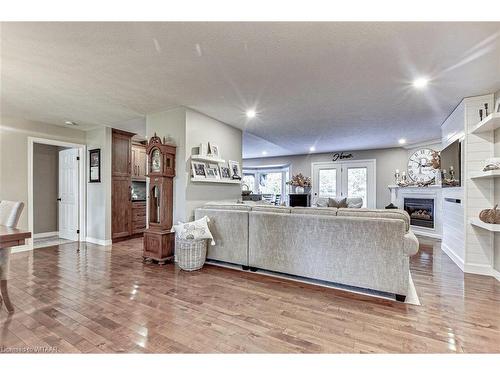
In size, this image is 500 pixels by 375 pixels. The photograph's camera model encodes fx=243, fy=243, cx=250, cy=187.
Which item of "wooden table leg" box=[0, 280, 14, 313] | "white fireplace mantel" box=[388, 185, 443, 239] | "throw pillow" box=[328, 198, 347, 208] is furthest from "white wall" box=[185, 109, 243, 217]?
"white fireplace mantel" box=[388, 185, 443, 239]

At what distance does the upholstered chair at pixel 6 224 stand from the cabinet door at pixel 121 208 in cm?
251

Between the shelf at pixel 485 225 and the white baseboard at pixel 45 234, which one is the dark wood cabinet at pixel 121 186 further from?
the shelf at pixel 485 225

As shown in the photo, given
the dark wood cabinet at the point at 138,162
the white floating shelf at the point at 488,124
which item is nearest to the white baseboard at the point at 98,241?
the dark wood cabinet at the point at 138,162

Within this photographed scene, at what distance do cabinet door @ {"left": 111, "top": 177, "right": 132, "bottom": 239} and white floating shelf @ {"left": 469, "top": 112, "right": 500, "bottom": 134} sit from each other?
6.14 m

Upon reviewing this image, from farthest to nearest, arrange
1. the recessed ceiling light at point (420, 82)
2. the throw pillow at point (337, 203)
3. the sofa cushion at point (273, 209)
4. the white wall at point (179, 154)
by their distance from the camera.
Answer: the throw pillow at point (337, 203)
the white wall at point (179, 154)
the sofa cushion at point (273, 209)
the recessed ceiling light at point (420, 82)

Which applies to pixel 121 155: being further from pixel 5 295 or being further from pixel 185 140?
pixel 5 295

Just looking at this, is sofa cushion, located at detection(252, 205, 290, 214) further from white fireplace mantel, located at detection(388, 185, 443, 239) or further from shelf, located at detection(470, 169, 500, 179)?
white fireplace mantel, located at detection(388, 185, 443, 239)

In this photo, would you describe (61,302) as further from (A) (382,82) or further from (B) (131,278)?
(A) (382,82)

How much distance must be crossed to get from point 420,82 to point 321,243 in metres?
2.22

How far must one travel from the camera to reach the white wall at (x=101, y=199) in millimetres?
4934

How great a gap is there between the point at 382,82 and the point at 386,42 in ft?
2.91

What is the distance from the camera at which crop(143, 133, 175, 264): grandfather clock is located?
361cm
